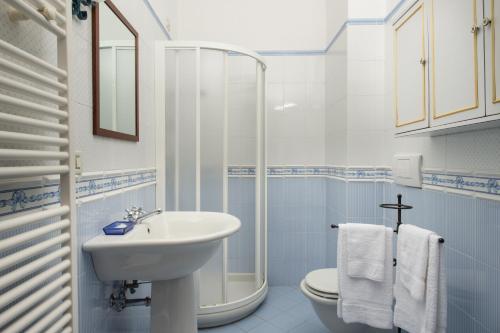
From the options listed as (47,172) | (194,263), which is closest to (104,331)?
(194,263)

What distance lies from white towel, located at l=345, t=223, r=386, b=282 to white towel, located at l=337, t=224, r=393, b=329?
25 millimetres

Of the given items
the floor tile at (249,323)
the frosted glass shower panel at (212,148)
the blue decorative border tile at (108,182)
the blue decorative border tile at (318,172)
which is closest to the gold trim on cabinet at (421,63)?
the blue decorative border tile at (318,172)

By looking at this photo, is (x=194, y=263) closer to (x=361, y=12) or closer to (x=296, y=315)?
(x=296, y=315)

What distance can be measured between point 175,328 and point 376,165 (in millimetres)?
1711

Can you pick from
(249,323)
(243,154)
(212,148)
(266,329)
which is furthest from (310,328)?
(212,148)

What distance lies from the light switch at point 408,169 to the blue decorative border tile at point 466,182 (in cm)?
7

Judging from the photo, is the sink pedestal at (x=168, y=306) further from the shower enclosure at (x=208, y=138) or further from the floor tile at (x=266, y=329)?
the floor tile at (x=266, y=329)

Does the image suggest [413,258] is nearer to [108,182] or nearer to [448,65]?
[448,65]

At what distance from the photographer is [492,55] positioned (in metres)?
0.94

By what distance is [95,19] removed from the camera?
1276mm

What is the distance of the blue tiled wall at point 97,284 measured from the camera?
117 centimetres

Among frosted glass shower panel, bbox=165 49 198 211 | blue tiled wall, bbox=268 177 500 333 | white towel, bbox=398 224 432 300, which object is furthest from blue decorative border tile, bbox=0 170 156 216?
blue tiled wall, bbox=268 177 500 333

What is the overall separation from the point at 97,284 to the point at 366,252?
1.30m

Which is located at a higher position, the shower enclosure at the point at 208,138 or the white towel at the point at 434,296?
the shower enclosure at the point at 208,138
